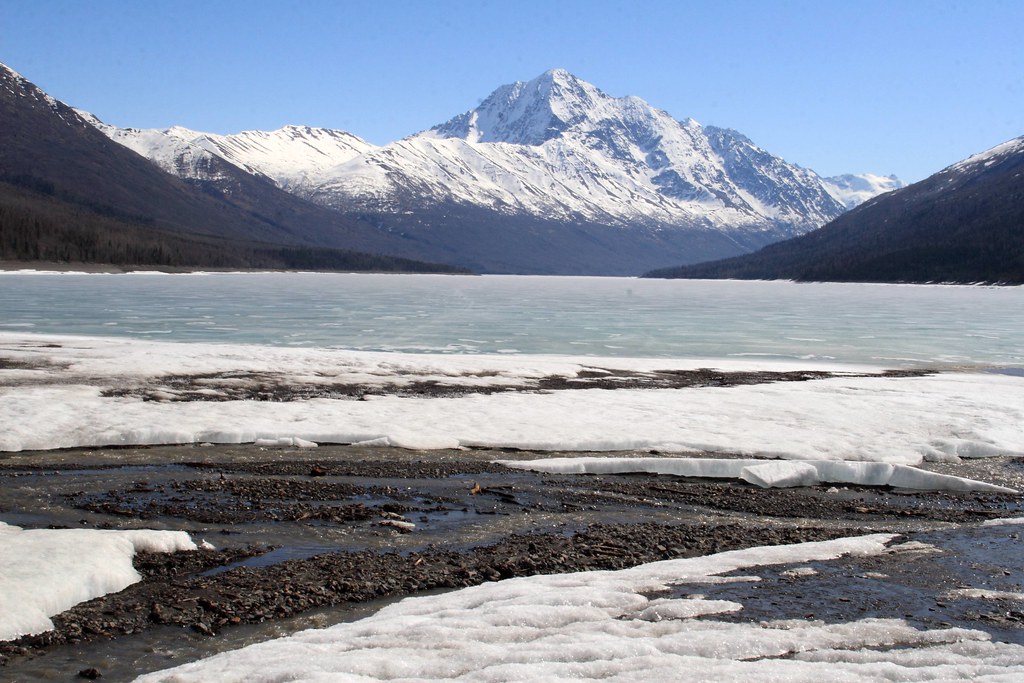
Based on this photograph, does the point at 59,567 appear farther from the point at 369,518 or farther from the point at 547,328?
the point at 547,328

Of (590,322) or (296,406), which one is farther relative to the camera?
(590,322)

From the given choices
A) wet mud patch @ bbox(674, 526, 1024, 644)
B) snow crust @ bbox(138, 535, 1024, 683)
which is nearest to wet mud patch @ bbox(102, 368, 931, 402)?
wet mud patch @ bbox(674, 526, 1024, 644)

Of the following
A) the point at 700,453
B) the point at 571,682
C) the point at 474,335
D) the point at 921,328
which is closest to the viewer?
the point at 571,682

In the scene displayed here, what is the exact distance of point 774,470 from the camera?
1658cm

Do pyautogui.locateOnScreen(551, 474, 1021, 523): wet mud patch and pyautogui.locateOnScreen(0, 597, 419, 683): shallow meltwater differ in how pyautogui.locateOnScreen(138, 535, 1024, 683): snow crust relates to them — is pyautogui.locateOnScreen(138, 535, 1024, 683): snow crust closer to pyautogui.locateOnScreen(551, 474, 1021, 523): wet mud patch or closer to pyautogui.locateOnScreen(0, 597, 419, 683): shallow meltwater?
pyautogui.locateOnScreen(0, 597, 419, 683): shallow meltwater

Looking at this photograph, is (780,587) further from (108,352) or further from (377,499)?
(108,352)

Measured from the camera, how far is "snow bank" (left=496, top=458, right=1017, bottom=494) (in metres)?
16.3

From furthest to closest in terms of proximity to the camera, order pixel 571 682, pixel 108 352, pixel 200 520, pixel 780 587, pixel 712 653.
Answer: pixel 108 352 → pixel 200 520 → pixel 780 587 → pixel 712 653 → pixel 571 682

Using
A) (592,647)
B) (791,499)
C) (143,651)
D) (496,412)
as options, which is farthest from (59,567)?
(496,412)

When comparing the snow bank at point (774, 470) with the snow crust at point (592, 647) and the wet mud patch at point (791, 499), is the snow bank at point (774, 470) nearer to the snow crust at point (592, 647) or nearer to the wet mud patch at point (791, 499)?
the wet mud patch at point (791, 499)

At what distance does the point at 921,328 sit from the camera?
58.2 meters

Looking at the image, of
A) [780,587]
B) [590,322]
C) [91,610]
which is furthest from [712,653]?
[590,322]

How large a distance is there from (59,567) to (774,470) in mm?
12335

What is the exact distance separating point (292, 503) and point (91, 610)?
4609 mm
